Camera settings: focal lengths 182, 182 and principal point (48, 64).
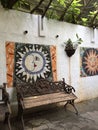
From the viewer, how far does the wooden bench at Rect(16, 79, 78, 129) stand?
139 inches

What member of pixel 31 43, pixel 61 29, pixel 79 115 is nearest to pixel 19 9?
pixel 31 43

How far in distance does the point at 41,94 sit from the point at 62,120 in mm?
704

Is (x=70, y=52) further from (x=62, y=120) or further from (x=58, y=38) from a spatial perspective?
(x=62, y=120)

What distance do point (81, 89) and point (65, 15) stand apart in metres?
2.12

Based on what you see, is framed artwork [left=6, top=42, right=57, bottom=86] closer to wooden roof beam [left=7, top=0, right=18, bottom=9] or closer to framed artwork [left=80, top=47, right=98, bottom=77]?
wooden roof beam [left=7, top=0, right=18, bottom=9]

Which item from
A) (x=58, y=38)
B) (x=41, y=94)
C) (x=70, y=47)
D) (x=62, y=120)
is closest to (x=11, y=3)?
(x=58, y=38)

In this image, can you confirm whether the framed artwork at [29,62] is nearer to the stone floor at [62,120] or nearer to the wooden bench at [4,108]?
the wooden bench at [4,108]

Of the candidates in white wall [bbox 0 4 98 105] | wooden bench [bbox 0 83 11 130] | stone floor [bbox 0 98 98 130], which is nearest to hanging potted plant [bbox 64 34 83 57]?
white wall [bbox 0 4 98 105]

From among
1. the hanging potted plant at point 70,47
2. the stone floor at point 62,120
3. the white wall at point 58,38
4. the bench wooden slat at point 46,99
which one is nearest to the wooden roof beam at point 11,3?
the white wall at point 58,38

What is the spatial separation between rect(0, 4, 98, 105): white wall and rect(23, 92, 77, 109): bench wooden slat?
0.46 meters

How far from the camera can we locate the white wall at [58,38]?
375cm

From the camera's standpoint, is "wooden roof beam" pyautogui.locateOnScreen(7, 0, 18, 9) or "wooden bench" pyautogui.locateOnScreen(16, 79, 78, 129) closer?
"wooden bench" pyautogui.locateOnScreen(16, 79, 78, 129)

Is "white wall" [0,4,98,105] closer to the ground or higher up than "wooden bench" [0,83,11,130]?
higher up

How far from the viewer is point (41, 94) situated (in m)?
3.99
